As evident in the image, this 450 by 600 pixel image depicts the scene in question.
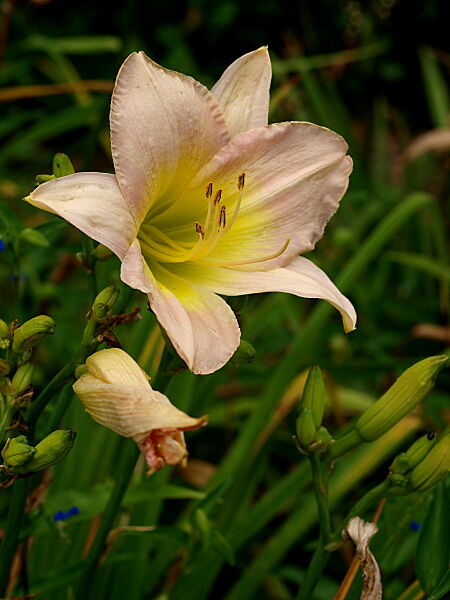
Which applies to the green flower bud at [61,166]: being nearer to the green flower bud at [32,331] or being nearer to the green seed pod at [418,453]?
the green flower bud at [32,331]

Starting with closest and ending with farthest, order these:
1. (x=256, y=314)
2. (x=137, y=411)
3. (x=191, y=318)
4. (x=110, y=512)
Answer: (x=137, y=411) → (x=191, y=318) → (x=110, y=512) → (x=256, y=314)

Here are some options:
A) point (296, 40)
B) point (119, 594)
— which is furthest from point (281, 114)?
point (119, 594)

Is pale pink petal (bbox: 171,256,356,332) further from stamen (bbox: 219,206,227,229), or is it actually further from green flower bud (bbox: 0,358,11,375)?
green flower bud (bbox: 0,358,11,375)

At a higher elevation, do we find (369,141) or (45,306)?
(45,306)

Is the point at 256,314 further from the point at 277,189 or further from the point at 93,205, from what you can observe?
the point at 93,205

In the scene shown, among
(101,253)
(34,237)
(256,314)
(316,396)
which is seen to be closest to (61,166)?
(101,253)

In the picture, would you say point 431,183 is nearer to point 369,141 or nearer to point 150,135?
point 369,141

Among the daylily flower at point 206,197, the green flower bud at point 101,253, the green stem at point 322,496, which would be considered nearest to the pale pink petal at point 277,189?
the daylily flower at point 206,197
